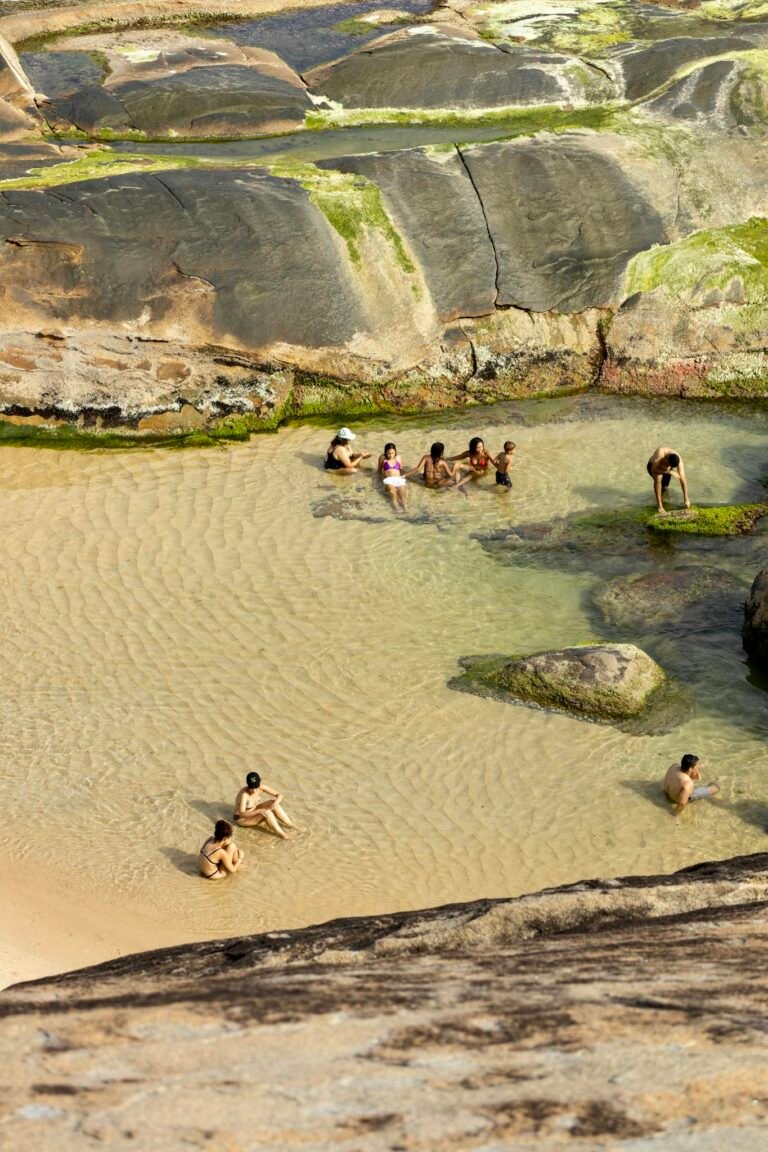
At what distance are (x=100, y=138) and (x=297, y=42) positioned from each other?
5971 mm

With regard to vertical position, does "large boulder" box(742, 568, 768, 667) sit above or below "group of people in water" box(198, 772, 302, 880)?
above

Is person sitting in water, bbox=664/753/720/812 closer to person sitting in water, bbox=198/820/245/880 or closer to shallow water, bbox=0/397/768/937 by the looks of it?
shallow water, bbox=0/397/768/937

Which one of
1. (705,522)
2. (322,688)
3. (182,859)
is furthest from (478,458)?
(182,859)

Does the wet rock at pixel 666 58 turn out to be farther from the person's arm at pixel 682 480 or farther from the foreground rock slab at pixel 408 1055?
the foreground rock slab at pixel 408 1055

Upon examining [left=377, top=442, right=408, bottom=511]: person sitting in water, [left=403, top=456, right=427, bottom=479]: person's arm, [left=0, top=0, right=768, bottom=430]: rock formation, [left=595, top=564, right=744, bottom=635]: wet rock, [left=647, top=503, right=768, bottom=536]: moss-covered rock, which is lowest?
[left=595, top=564, right=744, bottom=635]: wet rock

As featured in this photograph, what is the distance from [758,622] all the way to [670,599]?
133 cm

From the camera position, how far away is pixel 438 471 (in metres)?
18.5

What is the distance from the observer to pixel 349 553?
16797 millimetres

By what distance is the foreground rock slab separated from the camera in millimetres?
3754

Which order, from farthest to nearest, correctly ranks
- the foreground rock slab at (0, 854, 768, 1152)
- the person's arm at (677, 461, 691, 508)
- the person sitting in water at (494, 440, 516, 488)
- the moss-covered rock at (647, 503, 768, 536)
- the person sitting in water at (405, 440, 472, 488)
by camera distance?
the person sitting in water at (405, 440, 472, 488)
the person sitting in water at (494, 440, 516, 488)
the person's arm at (677, 461, 691, 508)
the moss-covered rock at (647, 503, 768, 536)
the foreground rock slab at (0, 854, 768, 1152)

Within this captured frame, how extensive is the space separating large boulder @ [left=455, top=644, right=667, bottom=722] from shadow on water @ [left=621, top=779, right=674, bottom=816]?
0.98 meters

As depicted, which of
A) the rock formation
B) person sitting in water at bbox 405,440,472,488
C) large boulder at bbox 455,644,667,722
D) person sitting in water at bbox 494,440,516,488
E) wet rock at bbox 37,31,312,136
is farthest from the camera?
wet rock at bbox 37,31,312,136

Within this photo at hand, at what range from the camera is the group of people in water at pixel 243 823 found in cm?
1132

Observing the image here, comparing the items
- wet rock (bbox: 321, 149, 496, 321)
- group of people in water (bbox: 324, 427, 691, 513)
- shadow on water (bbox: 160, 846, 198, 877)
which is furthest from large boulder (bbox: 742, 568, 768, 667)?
wet rock (bbox: 321, 149, 496, 321)
